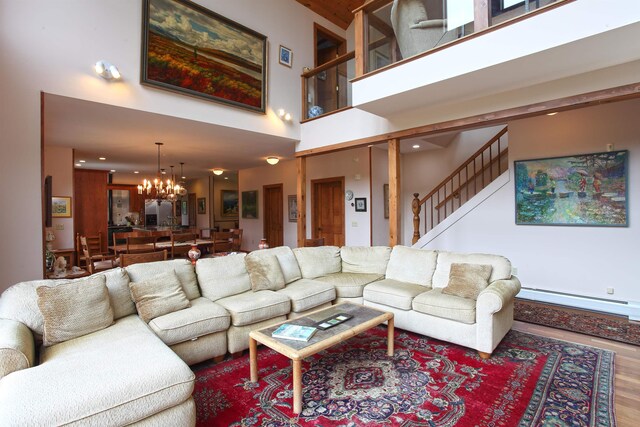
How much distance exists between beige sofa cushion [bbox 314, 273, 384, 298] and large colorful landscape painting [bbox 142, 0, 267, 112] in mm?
3012

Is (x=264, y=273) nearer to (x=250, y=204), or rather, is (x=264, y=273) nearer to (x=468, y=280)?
(x=468, y=280)

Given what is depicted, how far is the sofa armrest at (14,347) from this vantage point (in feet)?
5.45

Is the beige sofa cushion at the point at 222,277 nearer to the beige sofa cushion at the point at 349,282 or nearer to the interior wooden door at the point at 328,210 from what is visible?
the beige sofa cushion at the point at 349,282

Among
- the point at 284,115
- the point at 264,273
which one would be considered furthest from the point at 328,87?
the point at 264,273

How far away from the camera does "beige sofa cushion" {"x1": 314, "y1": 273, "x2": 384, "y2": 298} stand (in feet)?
12.0

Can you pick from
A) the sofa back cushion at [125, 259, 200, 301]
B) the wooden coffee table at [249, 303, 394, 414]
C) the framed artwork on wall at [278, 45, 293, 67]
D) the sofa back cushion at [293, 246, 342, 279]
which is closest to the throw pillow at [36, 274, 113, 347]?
the sofa back cushion at [125, 259, 200, 301]

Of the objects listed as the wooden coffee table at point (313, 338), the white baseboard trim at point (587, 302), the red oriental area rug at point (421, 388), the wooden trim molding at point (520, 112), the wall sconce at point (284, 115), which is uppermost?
the wall sconce at point (284, 115)

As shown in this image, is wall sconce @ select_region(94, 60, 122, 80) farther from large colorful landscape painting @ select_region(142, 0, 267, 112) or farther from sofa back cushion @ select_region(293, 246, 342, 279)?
sofa back cushion @ select_region(293, 246, 342, 279)

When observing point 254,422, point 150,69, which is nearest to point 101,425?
point 254,422

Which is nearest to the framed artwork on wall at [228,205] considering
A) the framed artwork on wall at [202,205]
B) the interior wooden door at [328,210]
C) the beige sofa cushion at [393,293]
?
the framed artwork on wall at [202,205]

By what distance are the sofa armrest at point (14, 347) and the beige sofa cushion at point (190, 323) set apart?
0.72 metres

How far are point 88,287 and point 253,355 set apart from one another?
134cm

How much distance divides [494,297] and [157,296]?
2868mm

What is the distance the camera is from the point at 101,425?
1479 millimetres
